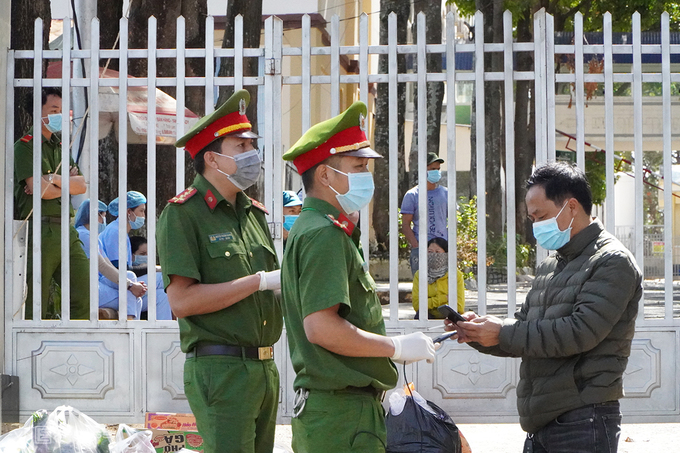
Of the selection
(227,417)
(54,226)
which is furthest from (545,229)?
(54,226)

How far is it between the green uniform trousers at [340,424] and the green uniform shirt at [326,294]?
0.05 meters

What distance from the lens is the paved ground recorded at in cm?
599

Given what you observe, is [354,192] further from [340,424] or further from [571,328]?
[571,328]

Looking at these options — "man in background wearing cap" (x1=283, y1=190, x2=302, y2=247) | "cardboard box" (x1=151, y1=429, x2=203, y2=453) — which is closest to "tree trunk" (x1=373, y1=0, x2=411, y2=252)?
"man in background wearing cap" (x1=283, y1=190, x2=302, y2=247)

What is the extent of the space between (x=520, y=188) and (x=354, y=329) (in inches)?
661

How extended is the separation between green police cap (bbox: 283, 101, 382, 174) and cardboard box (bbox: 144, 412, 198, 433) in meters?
2.91

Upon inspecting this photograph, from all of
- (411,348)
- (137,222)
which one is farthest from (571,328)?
(137,222)

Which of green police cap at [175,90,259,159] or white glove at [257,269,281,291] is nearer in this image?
white glove at [257,269,281,291]

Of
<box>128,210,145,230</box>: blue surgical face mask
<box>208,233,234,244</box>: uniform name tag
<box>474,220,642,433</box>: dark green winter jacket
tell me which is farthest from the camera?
<box>128,210,145,230</box>: blue surgical face mask

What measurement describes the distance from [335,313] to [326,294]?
0.08 meters

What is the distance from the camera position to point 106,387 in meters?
5.80

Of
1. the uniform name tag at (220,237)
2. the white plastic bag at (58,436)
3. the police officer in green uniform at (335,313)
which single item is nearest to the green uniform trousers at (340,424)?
the police officer in green uniform at (335,313)

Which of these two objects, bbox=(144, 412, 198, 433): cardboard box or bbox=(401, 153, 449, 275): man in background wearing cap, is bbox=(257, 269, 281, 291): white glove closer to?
bbox=(144, 412, 198, 433): cardboard box

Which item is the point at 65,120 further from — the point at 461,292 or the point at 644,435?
the point at 644,435
